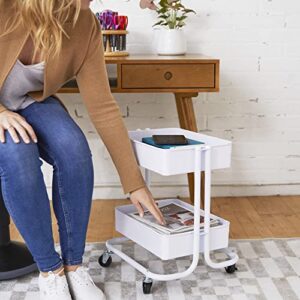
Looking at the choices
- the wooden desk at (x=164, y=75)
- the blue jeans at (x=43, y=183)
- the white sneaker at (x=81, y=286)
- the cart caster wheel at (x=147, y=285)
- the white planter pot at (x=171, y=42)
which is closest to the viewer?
the blue jeans at (x=43, y=183)

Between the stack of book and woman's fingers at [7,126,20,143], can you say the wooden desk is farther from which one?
woman's fingers at [7,126,20,143]

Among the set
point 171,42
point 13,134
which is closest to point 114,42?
point 171,42

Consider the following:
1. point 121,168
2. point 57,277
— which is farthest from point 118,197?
point 57,277

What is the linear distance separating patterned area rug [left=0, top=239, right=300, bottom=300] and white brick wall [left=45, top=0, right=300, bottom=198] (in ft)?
2.14

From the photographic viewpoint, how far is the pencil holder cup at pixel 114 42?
213 centimetres

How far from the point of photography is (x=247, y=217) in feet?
7.42

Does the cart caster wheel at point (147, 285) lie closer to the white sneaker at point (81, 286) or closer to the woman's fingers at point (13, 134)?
the white sneaker at point (81, 286)

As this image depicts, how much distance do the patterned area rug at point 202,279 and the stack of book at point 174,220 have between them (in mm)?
162

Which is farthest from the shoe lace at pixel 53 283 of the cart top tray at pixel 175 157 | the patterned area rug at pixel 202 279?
the cart top tray at pixel 175 157

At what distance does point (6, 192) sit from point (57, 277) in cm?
24

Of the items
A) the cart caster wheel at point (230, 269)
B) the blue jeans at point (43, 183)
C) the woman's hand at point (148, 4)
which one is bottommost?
Answer: the cart caster wheel at point (230, 269)

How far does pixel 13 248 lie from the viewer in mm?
1781

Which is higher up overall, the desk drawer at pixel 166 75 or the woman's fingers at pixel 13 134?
the desk drawer at pixel 166 75

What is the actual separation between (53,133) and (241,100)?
3.88 feet
